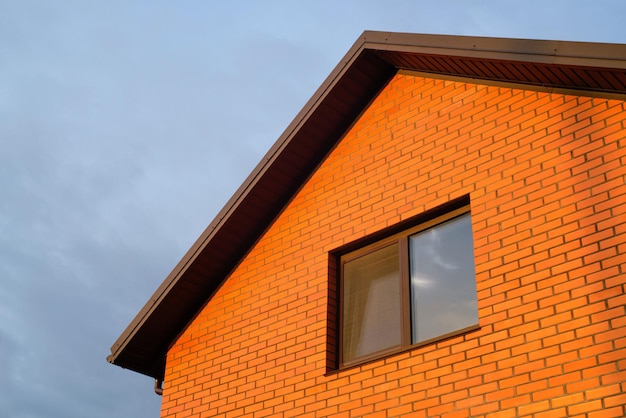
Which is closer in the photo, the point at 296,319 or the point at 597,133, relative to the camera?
the point at 597,133

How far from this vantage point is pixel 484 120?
8180 mm

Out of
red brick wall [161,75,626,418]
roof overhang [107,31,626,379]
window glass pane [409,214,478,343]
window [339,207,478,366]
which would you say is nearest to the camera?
red brick wall [161,75,626,418]

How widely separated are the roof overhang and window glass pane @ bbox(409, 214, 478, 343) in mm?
1558

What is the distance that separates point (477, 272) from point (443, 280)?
0.57 meters

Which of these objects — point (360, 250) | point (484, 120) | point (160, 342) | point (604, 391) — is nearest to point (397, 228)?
point (360, 250)

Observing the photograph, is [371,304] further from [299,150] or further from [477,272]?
[299,150]

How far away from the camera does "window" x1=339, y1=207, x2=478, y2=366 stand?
25.6ft

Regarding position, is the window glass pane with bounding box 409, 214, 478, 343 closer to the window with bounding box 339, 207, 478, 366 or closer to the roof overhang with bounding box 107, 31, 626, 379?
the window with bounding box 339, 207, 478, 366

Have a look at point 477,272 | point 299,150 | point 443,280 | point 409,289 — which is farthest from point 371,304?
point 299,150

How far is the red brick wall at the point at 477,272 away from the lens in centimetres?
655

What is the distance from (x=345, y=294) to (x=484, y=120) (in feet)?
7.67

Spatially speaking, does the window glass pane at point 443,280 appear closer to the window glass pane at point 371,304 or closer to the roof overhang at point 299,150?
the window glass pane at point 371,304

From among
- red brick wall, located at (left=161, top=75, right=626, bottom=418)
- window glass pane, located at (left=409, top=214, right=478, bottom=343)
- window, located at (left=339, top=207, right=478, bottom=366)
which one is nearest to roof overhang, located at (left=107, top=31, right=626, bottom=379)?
red brick wall, located at (left=161, top=75, right=626, bottom=418)

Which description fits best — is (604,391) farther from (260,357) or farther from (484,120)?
(260,357)
